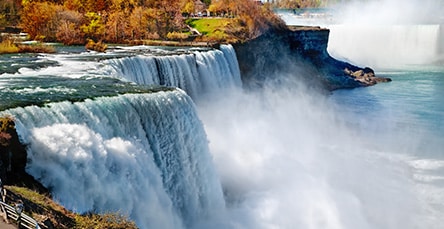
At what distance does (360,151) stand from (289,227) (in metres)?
9.13

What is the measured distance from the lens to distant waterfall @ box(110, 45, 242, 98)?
62.8ft

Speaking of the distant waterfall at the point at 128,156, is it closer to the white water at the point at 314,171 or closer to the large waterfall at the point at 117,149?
the large waterfall at the point at 117,149

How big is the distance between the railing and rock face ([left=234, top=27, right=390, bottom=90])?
26.7m

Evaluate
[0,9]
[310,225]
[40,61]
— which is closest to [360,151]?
[310,225]

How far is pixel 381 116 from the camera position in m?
28.7

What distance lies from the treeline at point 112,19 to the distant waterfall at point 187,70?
33.0 feet

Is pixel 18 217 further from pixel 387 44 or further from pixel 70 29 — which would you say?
pixel 387 44

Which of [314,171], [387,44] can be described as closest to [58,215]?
[314,171]

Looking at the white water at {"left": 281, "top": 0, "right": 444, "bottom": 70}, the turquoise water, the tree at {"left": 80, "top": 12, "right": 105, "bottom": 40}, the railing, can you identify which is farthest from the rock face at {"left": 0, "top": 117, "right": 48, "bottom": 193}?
the white water at {"left": 281, "top": 0, "right": 444, "bottom": 70}

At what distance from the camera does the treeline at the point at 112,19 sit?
32.1 m

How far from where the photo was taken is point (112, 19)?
35.7 metres

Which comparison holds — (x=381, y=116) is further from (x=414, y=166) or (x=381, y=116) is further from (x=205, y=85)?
(x=205, y=85)

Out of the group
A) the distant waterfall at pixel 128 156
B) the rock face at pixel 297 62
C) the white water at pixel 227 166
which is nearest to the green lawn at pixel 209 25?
the rock face at pixel 297 62

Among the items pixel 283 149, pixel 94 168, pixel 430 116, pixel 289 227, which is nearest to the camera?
pixel 94 168
